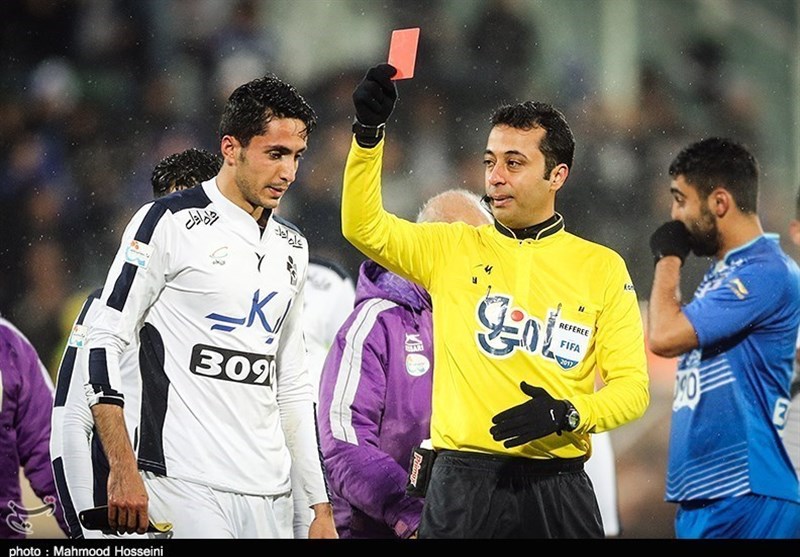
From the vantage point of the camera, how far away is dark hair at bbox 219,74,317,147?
3035 mm

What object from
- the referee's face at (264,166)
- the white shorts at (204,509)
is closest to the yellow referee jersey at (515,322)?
the referee's face at (264,166)

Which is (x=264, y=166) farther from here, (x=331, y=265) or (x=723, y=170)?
(x=723, y=170)

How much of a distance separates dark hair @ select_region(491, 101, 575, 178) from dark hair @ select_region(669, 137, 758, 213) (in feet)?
1.77

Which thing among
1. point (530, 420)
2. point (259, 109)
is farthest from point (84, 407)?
point (530, 420)

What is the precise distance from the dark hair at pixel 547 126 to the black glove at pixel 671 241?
494 millimetres

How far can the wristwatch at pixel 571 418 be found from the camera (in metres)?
2.79

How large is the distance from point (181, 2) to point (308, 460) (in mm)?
1431

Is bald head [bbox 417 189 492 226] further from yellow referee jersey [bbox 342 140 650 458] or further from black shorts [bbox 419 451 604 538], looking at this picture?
black shorts [bbox 419 451 604 538]

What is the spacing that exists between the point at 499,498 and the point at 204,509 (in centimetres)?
73

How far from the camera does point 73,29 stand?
343cm

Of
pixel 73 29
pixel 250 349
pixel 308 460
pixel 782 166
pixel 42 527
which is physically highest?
pixel 73 29
